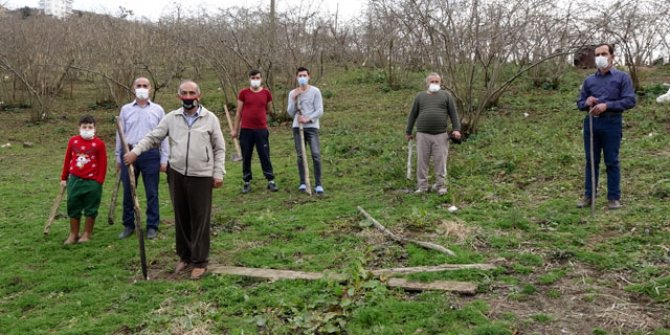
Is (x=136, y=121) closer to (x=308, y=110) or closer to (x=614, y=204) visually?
(x=308, y=110)

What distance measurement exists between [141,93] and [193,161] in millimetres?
1640

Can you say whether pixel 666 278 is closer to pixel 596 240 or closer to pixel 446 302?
pixel 596 240

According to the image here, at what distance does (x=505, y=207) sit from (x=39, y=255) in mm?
5507

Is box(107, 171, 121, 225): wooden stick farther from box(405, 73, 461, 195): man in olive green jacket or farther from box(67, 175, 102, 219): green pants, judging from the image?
box(405, 73, 461, 195): man in olive green jacket

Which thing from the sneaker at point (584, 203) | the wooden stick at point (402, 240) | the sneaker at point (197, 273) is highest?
the sneaker at point (584, 203)

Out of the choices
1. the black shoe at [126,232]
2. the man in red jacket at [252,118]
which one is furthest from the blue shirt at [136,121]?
the man in red jacket at [252,118]

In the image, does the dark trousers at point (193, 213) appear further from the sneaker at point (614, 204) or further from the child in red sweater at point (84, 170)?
the sneaker at point (614, 204)

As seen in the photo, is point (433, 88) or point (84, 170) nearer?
point (84, 170)

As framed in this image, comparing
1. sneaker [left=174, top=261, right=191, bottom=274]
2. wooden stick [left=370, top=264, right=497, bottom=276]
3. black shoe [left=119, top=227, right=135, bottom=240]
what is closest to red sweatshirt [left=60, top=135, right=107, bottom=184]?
black shoe [left=119, top=227, right=135, bottom=240]

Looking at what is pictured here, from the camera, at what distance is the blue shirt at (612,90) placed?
637cm

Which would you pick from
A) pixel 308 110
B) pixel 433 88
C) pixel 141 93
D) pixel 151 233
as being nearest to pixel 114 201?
pixel 151 233

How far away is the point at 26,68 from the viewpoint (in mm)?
17453

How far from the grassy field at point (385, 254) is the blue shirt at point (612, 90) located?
3.96ft

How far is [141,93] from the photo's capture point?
6445 mm
